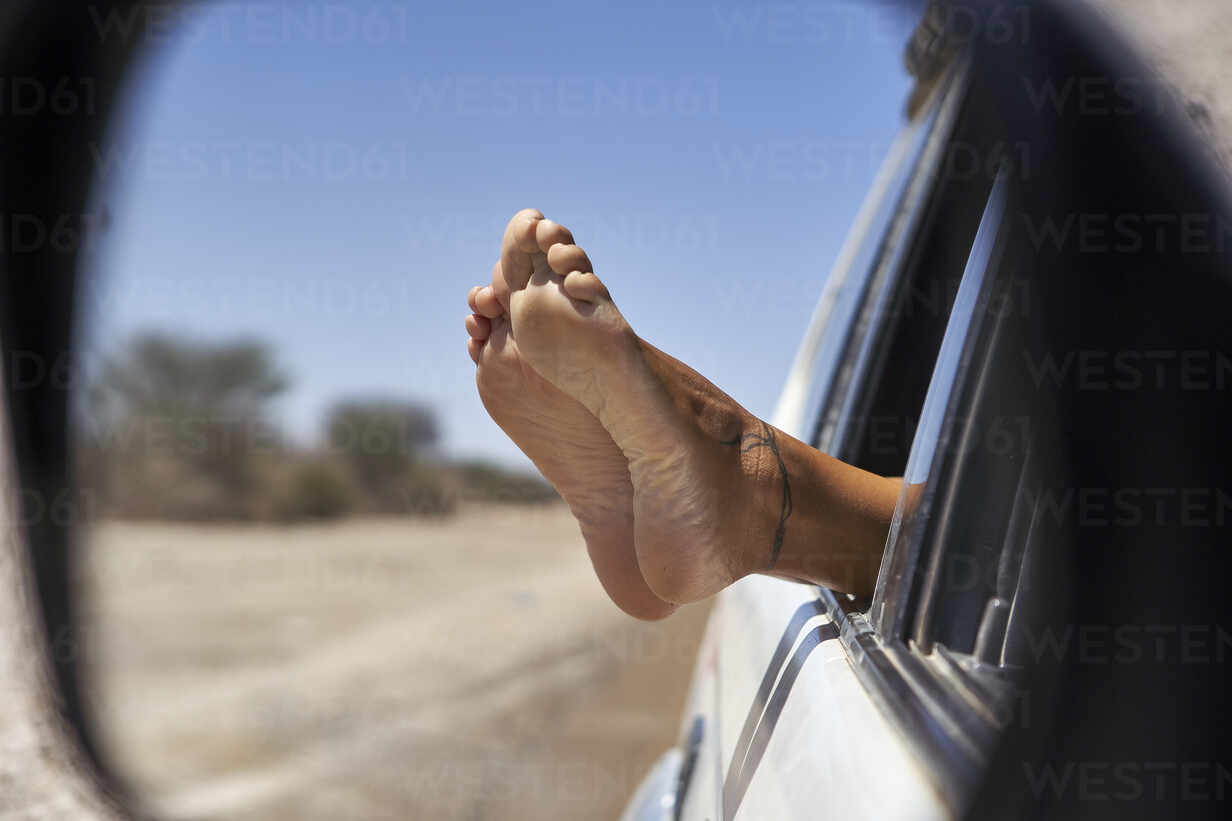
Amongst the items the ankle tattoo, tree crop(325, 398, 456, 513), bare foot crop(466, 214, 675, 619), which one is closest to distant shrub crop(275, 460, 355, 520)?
tree crop(325, 398, 456, 513)

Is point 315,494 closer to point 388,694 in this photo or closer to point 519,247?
point 388,694

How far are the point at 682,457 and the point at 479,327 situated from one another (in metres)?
0.52

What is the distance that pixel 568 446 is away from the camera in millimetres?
1919

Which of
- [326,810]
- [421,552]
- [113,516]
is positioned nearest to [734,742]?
[326,810]

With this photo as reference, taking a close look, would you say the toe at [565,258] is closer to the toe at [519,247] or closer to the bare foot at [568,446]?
the toe at [519,247]

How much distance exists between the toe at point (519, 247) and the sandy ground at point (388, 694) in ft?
8.94

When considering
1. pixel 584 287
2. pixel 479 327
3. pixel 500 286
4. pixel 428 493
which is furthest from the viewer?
pixel 428 493

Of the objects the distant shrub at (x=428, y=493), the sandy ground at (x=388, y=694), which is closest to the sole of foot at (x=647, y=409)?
the sandy ground at (x=388, y=694)

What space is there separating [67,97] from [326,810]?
11.6 ft

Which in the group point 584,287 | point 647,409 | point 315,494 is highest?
point 315,494

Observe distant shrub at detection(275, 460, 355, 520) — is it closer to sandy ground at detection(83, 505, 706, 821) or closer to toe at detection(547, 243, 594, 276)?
sandy ground at detection(83, 505, 706, 821)

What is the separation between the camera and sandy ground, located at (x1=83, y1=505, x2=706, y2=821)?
5.27 m

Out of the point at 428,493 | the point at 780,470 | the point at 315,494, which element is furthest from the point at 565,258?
the point at 428,493

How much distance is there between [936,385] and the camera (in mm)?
1490
